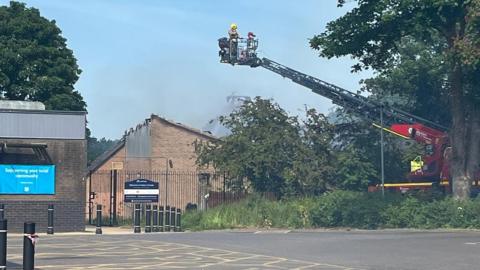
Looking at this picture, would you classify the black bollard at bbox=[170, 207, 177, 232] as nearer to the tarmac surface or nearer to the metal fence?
the metal fence

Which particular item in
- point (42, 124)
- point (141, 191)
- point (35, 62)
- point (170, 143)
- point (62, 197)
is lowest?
point (62, 197)

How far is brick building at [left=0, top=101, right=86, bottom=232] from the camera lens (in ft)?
A: 106

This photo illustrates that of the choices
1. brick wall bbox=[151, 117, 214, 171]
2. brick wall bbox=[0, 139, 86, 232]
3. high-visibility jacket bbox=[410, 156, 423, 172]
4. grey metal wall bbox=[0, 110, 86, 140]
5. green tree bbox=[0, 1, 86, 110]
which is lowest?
brick wall bbox=[0, 139, 86, 232]

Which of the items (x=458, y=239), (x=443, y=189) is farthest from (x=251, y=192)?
(x=458, y=239)

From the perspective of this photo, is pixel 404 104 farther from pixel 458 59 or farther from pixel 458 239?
pixel 458 239

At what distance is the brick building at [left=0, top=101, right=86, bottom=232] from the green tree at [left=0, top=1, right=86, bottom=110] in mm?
17049

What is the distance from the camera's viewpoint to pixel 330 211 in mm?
35812

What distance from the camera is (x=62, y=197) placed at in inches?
1302

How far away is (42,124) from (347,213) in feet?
39.0

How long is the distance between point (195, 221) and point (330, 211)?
246 inches

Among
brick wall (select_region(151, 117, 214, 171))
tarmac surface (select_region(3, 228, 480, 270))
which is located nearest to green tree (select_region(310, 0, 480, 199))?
tarmac surface (select_region(3, 228, 480, 270))

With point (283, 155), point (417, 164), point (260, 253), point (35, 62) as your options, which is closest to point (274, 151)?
point (283, 155)

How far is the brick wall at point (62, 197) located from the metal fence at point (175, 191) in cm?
592

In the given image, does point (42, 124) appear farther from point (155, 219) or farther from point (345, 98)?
point (345, 98)
